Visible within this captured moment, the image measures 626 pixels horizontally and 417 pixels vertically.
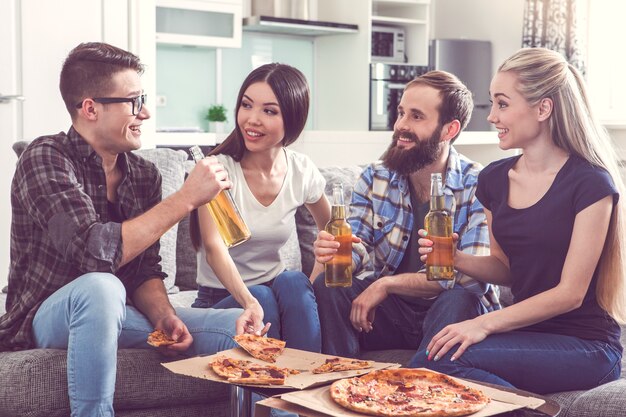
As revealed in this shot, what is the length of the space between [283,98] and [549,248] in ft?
2.88

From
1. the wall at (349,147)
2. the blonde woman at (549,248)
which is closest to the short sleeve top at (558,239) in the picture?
the blonde woman at (549,248)

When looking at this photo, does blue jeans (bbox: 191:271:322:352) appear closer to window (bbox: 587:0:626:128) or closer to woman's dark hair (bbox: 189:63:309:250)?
woman's dark hair (bbox: 189:63:309:250)

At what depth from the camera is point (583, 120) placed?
2148mm

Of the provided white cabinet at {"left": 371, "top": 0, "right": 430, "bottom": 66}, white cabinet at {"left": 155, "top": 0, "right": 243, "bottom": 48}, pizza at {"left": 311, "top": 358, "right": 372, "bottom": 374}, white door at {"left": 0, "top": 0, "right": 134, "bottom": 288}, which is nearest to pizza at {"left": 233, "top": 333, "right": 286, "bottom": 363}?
pizza at {"left": 311, "top": 358, "right": 372, "bottom": 374}

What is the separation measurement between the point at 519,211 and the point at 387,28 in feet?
16.0

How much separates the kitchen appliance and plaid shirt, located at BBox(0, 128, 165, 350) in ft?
14.5

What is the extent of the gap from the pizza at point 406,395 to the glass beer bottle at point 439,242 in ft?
1.37

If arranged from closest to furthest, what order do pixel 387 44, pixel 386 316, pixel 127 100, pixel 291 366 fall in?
pixel 291 366 < pixel 127 100 < pixel 386 316 < pixel 387 44

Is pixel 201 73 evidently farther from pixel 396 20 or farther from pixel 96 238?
pixel 96 238

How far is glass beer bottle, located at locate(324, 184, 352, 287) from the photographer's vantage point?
2.20 m

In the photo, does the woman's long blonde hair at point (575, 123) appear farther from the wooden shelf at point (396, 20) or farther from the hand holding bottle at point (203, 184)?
the wooden shelf at point (396, 20)

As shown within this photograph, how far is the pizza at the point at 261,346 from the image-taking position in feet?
6.15

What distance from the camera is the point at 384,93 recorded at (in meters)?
6.62

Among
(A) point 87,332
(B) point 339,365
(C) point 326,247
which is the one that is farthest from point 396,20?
(B) point 339,365
